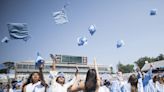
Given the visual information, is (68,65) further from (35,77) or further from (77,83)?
(77,83)

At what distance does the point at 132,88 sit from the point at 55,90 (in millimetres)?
1823

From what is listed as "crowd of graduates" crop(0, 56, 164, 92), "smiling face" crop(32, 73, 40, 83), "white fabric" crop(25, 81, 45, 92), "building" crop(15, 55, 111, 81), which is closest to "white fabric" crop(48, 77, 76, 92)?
"crowd of graduates" crop(0, 56, 164, 92)

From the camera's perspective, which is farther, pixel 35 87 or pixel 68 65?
pixel 68 65

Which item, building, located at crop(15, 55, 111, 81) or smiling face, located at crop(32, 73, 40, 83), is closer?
smiling face, located at crop(32, 73, 40, 83)

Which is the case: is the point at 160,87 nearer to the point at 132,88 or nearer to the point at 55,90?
the point at 132,88

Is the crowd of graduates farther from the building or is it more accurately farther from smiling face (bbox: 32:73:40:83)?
the building

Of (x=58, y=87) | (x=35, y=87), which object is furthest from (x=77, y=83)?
(x=35, y=87)

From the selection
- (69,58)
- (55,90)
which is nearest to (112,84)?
(55,90)

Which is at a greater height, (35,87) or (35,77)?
(35,77)

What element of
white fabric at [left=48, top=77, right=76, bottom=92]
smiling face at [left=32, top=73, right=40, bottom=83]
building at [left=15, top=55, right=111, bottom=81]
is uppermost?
building at [left=15, top=55, right=111, bottom=81]

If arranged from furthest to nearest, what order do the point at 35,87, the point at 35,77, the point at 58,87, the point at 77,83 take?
the point at 35,77, the point at 35,87, the point at 58,87, the point at 77,83

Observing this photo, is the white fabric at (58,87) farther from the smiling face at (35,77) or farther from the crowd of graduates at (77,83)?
the smiling face at (35,77)

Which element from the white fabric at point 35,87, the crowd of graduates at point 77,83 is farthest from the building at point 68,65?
the white fabric at point 35,87

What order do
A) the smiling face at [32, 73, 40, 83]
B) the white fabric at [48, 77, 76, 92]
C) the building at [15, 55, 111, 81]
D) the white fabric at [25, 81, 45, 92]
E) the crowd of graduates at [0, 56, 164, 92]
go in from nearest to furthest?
1. the crowd of graduates at [0, 56, 164, 92]
2. the white fabric at [48, 77, 76, 92]
3. the white fabric at [25, 81, 45, 92]
4. the smiling face at [32, 73, 40, 83]
5. the building at [15, 55, 111, 81]
